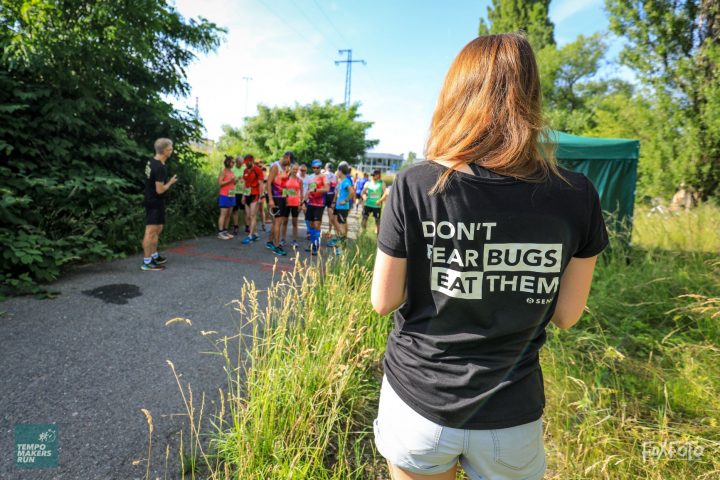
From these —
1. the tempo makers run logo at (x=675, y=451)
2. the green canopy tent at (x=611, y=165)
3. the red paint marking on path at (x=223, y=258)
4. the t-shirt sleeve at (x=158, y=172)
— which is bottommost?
the red paint marking on path at (x=223, y=258)

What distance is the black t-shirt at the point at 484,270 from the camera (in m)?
1.00

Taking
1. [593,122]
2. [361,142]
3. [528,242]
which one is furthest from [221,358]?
[593,122]

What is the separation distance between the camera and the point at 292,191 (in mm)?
7910

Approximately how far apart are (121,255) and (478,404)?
6.80 metres

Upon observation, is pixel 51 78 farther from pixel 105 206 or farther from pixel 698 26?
pixel 698 26

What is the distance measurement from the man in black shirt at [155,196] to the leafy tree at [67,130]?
0.58 meters

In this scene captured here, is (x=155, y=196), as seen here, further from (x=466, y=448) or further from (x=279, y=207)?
(x=466, y=448)

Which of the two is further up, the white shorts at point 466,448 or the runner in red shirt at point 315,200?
the runner in red shirt at point 315,200

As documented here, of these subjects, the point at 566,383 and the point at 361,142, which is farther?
the point at 361,142

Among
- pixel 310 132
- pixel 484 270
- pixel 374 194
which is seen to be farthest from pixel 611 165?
pixel 310 132

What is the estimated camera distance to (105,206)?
6.13 meters

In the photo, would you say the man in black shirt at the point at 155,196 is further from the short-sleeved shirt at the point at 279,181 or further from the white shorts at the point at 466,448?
the white shorts at the point at 466,448

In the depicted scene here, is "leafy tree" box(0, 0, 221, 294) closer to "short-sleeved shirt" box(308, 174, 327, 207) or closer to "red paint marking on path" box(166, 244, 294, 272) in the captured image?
"red paint marking on path" box(166, 244, 294, 272)

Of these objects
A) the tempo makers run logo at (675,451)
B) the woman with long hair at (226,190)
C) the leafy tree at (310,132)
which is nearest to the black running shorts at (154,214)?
the woman with long hair at (226,190)
